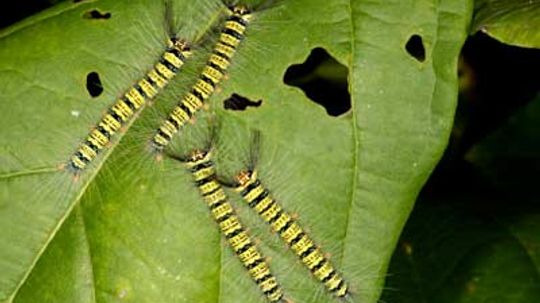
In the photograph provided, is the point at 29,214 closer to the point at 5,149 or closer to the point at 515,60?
the point at 5,149

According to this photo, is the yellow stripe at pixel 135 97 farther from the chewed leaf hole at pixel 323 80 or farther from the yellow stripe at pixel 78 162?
the chewed leaf hole at pixel 323 80

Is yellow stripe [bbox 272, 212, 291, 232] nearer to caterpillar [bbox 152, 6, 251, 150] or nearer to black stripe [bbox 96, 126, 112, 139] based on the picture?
caterpillar [bbox 152, 6, 251, 150]

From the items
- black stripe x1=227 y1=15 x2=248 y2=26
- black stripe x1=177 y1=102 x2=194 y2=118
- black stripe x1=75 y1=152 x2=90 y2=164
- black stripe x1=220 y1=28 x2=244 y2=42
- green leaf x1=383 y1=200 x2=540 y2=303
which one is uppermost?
black stripe x1=227 y1=15 x2=248 y2=26

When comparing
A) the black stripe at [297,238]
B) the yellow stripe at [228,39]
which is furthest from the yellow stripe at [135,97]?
the black stripe at [297,238]

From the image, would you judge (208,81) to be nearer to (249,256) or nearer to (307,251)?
(249,256)

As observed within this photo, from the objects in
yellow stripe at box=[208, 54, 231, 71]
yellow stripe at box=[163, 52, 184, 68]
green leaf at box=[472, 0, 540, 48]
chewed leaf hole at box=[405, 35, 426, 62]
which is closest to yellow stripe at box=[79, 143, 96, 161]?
yellow stripe at box=[163, 52, 184, 68]

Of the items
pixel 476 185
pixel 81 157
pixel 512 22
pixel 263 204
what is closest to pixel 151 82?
pixel 81 157
